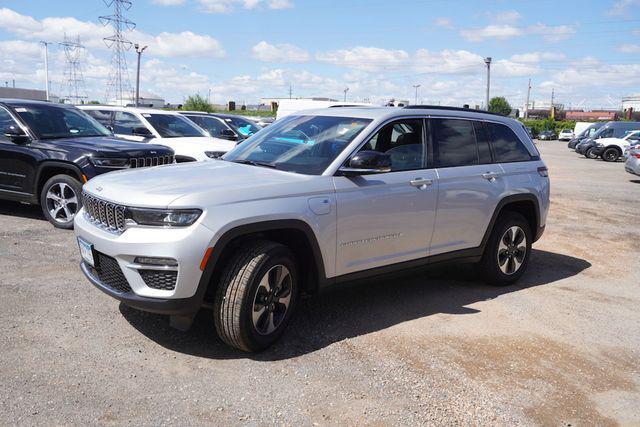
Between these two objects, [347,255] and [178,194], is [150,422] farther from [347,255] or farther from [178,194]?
[347,255]

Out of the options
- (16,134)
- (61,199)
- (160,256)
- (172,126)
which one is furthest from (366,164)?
(172,126)

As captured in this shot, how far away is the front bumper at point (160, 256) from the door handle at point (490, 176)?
302cm

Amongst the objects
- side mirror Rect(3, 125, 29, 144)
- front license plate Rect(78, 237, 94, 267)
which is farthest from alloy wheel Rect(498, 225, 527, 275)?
side mirror Rect(3, 125, 29, 144)

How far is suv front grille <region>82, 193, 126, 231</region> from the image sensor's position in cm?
398

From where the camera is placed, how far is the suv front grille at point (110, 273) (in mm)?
3949

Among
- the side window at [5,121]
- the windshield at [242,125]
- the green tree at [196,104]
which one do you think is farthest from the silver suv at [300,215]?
the green tree at [196,104]

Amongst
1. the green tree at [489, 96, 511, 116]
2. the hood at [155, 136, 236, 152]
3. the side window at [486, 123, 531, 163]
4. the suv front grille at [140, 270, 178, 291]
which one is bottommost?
the suv front grille at [140, 270, 178, 291]

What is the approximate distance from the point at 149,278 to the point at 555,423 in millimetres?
2683

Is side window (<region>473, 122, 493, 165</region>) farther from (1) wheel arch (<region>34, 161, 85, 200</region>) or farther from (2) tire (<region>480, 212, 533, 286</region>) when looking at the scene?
(1) wheel arch (<region>34, 161, 85, 200</region>)

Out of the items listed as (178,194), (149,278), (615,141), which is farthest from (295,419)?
(615,141)

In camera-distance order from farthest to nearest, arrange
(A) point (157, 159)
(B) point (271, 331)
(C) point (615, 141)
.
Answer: (C) point (615, 141), (A) point (157, 159), (B) point (271, 331)

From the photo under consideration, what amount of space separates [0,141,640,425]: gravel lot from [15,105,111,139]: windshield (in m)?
2.68

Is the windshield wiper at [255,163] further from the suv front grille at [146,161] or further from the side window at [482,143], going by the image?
the suv front grille at [146,161]

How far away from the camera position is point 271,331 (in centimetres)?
420
